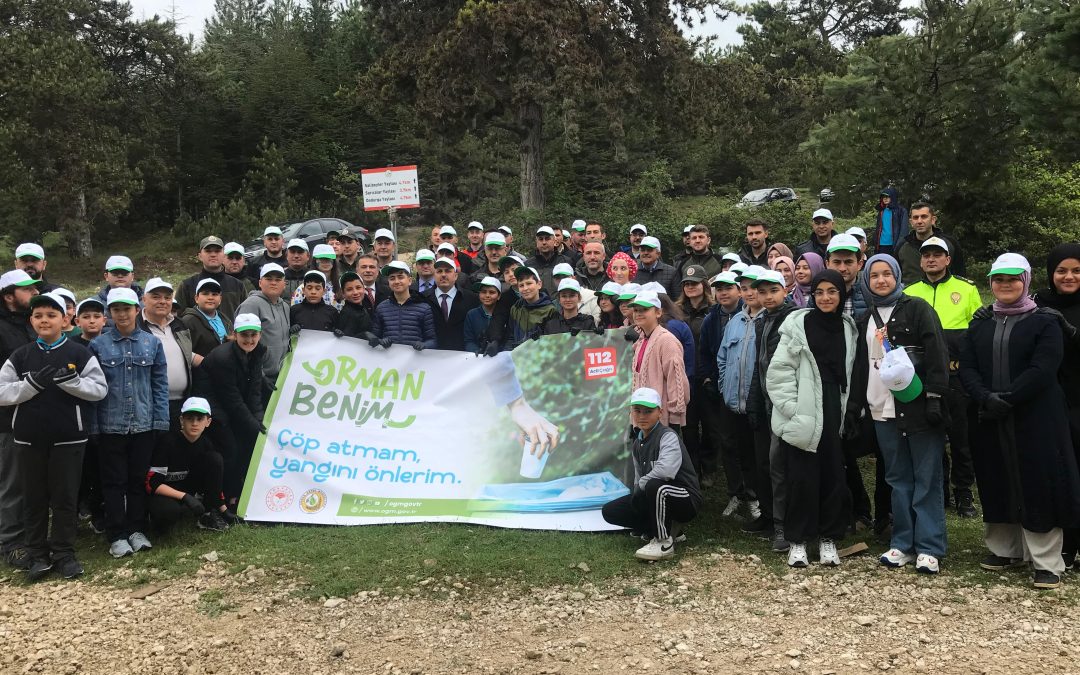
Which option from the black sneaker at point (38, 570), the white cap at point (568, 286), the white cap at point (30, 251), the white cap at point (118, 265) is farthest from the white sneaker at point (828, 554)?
the white cap at point (30, 251)

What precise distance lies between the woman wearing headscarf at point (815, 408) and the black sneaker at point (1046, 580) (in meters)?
1.24

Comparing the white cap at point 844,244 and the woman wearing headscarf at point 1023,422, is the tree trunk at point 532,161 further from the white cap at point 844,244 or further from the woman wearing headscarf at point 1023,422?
the woman wearing headscarf at point 1023,422

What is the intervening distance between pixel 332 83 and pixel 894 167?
30016 millimetres

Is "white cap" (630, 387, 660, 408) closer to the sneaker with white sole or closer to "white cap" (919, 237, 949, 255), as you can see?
"white cap" (919, 237, 949, 255)

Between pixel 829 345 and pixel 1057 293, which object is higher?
pixel 1057 293

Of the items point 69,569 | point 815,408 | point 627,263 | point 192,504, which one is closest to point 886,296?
point 815,408

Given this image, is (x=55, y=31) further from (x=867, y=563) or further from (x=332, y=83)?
(x=867, y=563)

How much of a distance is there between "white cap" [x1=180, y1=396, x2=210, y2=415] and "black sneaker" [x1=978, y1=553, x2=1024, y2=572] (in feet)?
19.9

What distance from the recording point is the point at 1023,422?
18.2 feet

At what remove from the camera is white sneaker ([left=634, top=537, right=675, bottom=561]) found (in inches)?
242

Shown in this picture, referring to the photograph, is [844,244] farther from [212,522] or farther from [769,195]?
[769,195]

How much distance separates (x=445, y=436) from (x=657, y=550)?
222 cm

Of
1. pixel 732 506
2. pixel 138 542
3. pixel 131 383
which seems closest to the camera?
pixel 131 383

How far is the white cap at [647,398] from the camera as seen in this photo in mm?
6191
